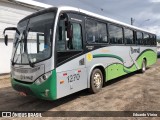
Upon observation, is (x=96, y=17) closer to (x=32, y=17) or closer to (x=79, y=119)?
(x=32, y=17)

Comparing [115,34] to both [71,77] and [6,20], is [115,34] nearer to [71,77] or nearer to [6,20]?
[71,77]

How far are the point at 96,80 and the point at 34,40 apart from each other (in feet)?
9.66

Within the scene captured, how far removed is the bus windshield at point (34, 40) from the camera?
5379mm

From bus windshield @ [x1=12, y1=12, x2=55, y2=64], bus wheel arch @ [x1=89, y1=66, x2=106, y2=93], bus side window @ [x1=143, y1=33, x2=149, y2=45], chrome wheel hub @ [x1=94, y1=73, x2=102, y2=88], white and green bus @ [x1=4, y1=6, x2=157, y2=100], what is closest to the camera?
white and green bus @ [x1=4, y1=6, x2=157, y2=100]

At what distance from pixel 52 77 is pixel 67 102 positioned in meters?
1.69

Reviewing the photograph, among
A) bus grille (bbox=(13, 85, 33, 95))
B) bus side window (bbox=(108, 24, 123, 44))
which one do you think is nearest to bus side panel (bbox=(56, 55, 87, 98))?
bus grille (bbox=(13, 85, 33, 95))

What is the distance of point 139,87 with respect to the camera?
8383 millimetres

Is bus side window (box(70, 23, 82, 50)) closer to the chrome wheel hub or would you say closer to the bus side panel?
the bus side panel

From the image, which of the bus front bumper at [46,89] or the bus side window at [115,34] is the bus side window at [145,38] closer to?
the bus side window at [115,34]

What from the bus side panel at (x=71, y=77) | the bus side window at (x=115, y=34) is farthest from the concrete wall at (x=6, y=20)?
the bus side panel at (x=71, y=77)

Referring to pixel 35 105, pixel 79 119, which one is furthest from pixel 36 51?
pixel 79 119

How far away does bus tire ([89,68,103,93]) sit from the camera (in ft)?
23.1

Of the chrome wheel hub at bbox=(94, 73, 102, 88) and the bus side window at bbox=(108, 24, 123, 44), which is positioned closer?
the chrome wheel hub at bbox=(94, 73, 102, 88)

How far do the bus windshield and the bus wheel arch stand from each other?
235 centimetres
